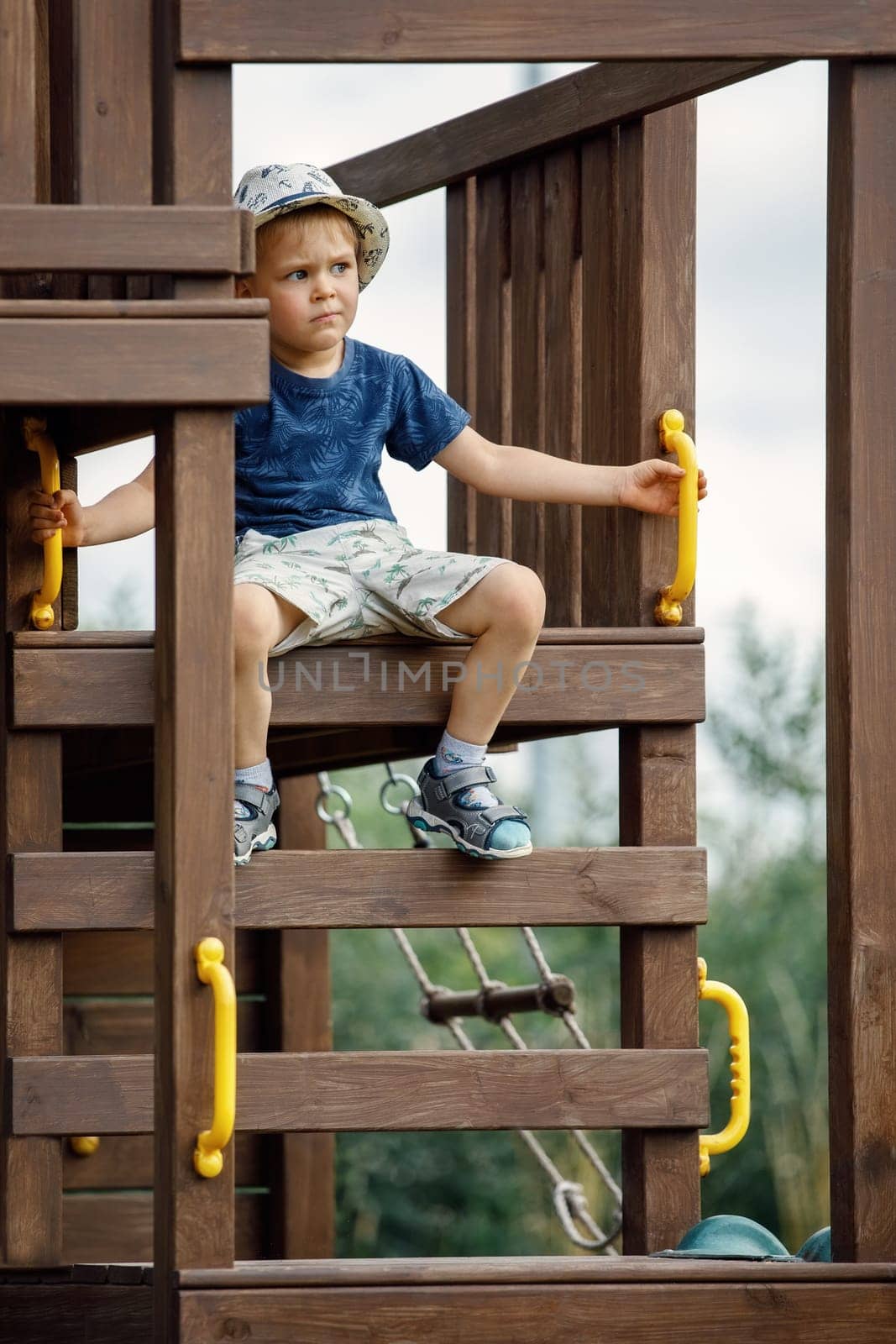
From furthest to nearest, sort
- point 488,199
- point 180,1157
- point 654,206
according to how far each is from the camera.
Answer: point 488,199
point 654,206
point 180,1157

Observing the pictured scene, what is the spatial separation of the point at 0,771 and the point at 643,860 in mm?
1064

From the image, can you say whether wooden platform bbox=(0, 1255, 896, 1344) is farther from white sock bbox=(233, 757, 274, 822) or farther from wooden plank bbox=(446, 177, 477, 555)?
wooden plank bbox=(446, 177, 477, 555)

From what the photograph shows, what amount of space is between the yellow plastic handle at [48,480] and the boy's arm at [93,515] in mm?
17

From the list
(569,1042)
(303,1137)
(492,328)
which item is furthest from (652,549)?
(569,1042)

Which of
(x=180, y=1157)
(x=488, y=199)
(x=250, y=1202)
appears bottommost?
(x=250, y=1202)

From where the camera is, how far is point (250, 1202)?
206 inches

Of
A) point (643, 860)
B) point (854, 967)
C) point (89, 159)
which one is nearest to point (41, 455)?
point (89, 159)

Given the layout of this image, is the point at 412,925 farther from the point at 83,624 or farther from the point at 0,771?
the point at 83,624

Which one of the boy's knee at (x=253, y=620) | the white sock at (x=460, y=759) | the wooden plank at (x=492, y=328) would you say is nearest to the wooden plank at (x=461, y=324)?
the wooden plank at (x=492, y=328)

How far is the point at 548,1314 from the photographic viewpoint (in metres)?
→ 2.38

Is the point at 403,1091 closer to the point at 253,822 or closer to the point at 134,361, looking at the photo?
the point at 253,822


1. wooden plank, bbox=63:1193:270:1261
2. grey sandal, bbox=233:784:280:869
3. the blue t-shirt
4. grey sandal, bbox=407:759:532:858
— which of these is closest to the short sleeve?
the blue t-shirt

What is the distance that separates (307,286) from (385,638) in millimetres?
631

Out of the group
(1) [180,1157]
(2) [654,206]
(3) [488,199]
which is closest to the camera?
(1) [180,1157]
